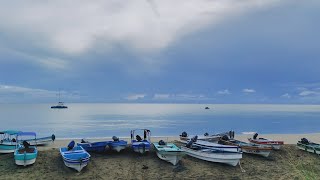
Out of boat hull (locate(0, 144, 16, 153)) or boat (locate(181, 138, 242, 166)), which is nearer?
boat (locate(181, 138, 242, 166))

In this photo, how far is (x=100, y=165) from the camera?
76.0ft

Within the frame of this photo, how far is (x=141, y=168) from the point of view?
23078 millimetres

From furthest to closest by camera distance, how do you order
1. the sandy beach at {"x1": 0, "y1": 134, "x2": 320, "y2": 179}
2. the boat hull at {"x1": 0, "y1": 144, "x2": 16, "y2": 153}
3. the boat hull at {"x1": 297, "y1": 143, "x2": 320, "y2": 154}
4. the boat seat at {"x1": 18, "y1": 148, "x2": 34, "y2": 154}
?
the boat hull at {"x1": 297, "y1": 143, "x2": 320, "y2": 154}
the boat hull at {"x1": 0, "y1": 144, "x2": 16, "y2": 153}
the boat seat at {"x1": 18, "y1": 148, "x2": 34, "y2": 154}
the sandy beach at {"x1": 0, "y1": 134, "x2": 320, "y2": 179}

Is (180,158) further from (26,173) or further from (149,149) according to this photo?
(26,173)

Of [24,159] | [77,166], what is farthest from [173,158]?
[24,159]

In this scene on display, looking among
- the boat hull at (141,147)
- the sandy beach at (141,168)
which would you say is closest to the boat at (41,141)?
the sandy beach at (141,168)

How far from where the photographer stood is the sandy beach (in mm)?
21406

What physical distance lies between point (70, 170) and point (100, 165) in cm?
225

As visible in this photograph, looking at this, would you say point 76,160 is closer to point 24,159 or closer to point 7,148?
point 24,159

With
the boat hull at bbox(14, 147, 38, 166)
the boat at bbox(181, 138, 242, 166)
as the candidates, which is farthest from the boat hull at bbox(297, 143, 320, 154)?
the boat hull at bbox(14, 147, 38, 166)

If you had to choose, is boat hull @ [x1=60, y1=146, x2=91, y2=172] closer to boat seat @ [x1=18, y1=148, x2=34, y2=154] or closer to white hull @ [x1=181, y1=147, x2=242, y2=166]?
boat seat @ [x1=18, y1=148, x2=34, y2=154]

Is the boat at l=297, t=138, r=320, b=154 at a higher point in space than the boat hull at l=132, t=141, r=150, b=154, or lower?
lower

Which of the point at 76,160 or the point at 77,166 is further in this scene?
the point at 77,166

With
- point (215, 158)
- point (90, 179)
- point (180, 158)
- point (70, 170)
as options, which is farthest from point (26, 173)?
point (215, 158)
